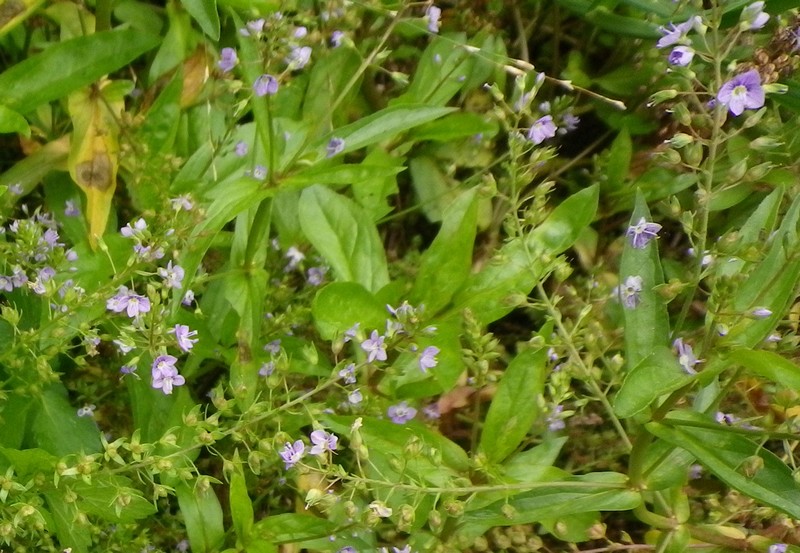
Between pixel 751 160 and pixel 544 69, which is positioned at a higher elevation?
pixel 544 69

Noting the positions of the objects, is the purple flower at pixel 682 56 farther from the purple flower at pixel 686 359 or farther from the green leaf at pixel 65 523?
the green leaf at pixel 65 523

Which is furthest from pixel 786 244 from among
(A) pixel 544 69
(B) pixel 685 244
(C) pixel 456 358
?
(A) pixel 544 69

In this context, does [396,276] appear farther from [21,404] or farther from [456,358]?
[21,404]

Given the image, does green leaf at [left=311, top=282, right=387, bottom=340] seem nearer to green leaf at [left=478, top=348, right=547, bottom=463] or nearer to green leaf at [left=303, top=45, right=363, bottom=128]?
green leaf at [left=478, top=348, right=547, bottom=463]

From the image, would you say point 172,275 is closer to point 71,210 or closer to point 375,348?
point 375,348

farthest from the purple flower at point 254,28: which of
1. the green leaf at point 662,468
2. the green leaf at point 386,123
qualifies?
the green leaf at point 662,468

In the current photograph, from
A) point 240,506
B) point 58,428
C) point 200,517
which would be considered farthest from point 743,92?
point 58,428
